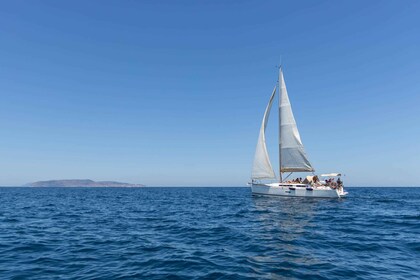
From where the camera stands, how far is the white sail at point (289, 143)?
4269cm

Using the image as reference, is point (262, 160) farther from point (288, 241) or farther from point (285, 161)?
point (288, 241)

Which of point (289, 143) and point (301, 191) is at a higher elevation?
point (289, 143)

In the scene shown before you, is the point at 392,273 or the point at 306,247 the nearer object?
the point at 392,273

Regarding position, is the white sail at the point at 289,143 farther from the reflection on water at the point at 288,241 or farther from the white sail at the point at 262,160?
the reflection on water at the point at 288,241

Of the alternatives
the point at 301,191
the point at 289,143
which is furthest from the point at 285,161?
the point at 301,191

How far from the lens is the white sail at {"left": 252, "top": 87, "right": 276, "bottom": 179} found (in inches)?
1693

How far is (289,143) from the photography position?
43188 millimetres

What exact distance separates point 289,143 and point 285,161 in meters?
2.94

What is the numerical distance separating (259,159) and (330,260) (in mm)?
33317

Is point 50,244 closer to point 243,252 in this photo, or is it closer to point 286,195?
point 243,252

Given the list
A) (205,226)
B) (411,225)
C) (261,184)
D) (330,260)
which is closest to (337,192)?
(261,184)

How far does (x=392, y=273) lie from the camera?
9352 mm

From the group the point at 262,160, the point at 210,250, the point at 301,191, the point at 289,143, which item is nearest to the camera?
the point at 210,250

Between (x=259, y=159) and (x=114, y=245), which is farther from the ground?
(x=259, y=159)
